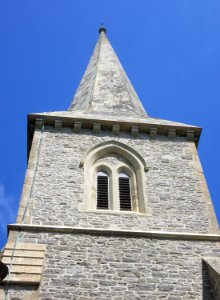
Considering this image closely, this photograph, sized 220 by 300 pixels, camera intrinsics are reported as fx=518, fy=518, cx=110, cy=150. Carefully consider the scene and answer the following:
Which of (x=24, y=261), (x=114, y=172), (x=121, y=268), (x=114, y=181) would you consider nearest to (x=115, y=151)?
(x=114, y=172)

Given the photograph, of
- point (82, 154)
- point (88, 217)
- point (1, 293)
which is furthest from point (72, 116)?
point (1, 293)

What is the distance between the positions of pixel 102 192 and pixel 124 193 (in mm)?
625

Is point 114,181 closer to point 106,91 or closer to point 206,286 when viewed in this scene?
point 206,286

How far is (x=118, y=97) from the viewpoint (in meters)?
21.4

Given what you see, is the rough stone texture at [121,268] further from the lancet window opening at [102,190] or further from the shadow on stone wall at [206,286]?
the lancet window opening at [102,190]

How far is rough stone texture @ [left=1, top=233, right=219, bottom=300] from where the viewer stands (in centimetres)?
1061

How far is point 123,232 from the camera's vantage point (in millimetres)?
12227

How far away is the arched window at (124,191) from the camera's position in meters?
14.0

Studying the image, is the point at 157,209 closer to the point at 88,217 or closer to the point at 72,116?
the point at 88,217

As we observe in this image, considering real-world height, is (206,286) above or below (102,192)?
below

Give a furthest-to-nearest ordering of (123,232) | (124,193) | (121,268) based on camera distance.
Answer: (124,193) → (123,232) → (121,268)

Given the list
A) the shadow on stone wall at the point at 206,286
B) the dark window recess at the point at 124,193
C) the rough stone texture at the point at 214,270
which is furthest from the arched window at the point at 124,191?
the shadow on stone wall at the point at 206,286

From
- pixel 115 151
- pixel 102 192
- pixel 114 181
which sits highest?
pixel 115 151

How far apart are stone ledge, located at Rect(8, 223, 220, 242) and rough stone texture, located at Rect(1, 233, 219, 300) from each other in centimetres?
12
